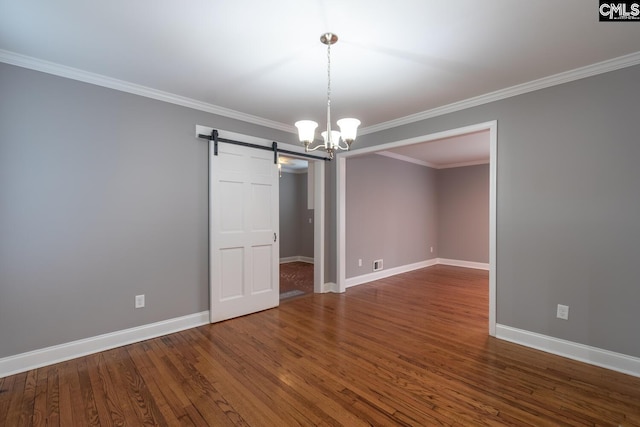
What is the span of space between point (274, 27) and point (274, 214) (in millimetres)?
2452

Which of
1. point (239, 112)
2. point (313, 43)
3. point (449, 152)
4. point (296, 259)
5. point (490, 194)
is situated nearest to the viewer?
point (313, 43)

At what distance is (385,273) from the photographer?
231 inches

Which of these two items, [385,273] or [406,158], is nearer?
[385,273]

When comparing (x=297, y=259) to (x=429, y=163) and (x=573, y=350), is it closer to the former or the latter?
(x=429, y=163)

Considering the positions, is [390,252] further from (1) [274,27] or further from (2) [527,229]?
(1) [274,27]

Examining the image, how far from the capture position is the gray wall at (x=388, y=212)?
5.27 metres

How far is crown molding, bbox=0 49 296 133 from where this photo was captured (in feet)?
7.88

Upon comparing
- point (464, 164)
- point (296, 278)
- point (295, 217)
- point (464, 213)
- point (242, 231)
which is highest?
point (464, 164)

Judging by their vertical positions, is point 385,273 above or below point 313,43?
below

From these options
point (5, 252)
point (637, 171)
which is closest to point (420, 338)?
point (637, 171)

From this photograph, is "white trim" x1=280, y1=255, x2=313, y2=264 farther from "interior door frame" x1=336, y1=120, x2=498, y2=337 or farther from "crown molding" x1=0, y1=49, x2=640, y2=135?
"crown molding" x1=0, y1=49, x2=640, y2=135

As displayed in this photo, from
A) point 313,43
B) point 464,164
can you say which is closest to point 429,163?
point 464,164

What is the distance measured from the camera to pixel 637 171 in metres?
2.36

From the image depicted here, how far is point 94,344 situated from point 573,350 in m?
4.41
